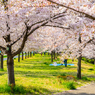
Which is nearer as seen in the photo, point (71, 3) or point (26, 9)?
point (71, 3)

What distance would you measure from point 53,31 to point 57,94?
7165mm

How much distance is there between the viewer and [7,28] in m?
7.59

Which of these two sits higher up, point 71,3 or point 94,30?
point 71,3

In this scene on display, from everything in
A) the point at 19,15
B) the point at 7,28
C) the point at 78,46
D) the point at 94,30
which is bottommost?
the point at 78,46

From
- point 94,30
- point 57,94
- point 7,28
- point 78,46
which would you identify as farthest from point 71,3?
point 57,94

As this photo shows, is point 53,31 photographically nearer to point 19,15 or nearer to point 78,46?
point 78,46

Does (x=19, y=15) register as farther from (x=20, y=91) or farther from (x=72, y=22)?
(x=20, y=91)

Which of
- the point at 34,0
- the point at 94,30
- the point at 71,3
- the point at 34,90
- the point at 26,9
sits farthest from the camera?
the point at 34,90

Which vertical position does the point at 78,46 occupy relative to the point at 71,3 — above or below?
below

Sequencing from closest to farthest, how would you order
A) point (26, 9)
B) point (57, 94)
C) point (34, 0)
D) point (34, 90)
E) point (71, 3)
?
point (71, 3) → point (34, 0) → point (26, 9) → point (57, 94) → point (34, 90)

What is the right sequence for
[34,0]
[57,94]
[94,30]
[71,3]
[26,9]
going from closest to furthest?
[94,30] → [71,3] → [34,0] → [26,9] → [57,94]

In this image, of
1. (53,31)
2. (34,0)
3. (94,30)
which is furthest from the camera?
(53,31)

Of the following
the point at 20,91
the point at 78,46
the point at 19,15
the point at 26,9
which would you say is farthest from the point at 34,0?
the point at 20,91

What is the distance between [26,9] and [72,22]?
2848 mm
